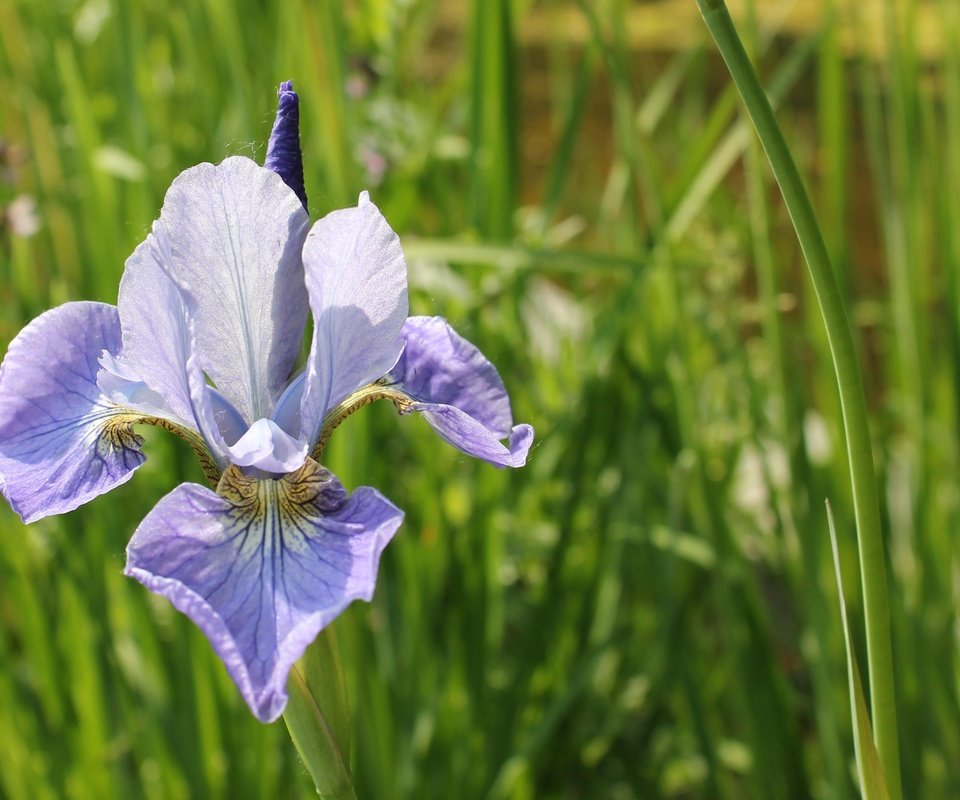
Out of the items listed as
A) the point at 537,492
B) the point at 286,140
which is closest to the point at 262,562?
the point at 286,140

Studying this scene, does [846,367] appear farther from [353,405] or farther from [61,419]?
[61,419]

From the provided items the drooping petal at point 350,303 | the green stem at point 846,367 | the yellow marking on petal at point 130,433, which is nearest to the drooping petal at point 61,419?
the yellow marking on petal at point 130,433

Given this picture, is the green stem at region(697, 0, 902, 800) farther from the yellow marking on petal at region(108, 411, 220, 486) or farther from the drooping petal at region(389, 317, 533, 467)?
the yellow marking on petal at region(108, 411, 220, 486)

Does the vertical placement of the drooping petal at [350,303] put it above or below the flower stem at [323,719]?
above

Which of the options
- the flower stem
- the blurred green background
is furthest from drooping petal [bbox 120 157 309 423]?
the blurred green background

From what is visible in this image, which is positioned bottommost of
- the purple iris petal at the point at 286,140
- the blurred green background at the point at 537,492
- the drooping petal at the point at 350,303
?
the blurred green background at the point at 537,492

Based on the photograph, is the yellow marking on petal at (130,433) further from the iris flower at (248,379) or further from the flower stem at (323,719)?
the flower stem at (323,719)

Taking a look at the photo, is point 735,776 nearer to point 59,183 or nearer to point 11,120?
point 59,183
